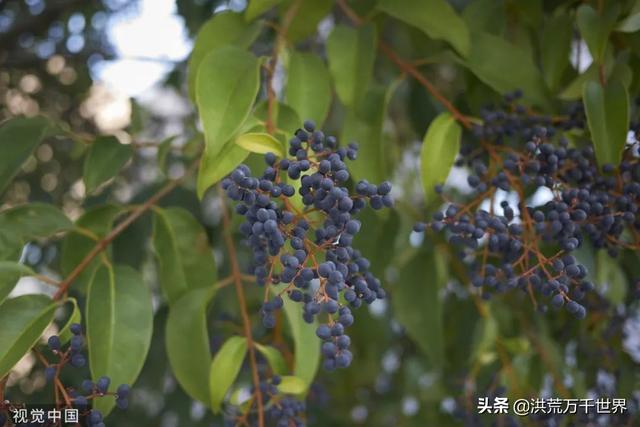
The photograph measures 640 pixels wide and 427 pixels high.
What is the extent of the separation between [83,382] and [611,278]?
2.41 ft

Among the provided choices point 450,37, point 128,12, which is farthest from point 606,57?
point 128,12

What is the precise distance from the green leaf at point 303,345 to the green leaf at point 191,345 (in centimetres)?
10

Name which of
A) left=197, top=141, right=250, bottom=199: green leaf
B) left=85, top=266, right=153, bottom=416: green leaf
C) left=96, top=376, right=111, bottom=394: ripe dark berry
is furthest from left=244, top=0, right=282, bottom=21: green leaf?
left=96, top=376, right=111, bottom=394: ripe dark berry

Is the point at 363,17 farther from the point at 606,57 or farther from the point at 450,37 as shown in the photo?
the point at 606,57

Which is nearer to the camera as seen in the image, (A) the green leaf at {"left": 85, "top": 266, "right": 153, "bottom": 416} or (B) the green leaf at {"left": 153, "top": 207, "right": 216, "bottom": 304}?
(A) the green leaf at {"left": 85, "top": 266, "right": 153, "bottom": 416}

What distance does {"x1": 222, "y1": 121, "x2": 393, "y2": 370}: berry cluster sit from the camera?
0.67 metres

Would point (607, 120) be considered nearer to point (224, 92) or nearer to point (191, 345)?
point (224, 92)

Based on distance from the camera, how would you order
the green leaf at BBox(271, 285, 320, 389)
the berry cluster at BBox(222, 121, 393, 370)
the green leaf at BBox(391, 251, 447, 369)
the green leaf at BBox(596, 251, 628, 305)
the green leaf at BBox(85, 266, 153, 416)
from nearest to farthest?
1. the berry cluster at BBox(222, 121, 393, 370)
2. the green leaf at BBox(85, 266, 153, 416)
3. the green leaf at BBox(271, 285, 320, 389)
4. the green leaf at BBox(596, 251, 628, 305)
5. the green leaf at BBox(391, 251, 447, 369)

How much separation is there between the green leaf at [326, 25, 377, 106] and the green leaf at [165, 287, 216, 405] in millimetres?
281

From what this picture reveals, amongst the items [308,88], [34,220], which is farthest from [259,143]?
[34,220]

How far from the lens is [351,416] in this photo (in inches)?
73.4

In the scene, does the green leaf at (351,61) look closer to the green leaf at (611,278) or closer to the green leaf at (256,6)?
the green leaf at (256,6)

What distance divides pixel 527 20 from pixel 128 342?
699mm

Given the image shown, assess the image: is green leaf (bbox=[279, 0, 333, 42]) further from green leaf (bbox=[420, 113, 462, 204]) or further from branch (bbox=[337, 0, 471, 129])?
green leaf (bbox=[420, 113, 462, 204])
